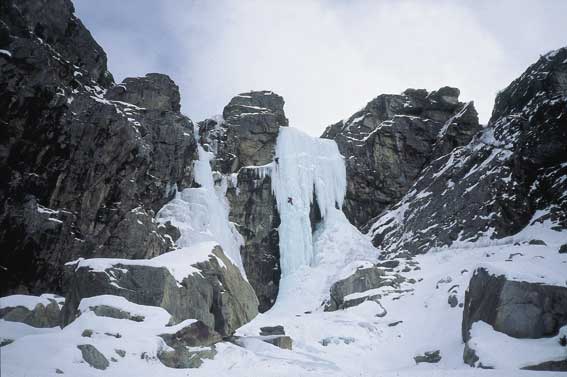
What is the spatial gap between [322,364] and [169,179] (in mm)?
23411

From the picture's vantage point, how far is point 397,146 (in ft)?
165

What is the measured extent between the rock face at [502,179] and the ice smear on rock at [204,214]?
13.7 meters

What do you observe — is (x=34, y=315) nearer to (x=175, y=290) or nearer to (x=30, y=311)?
(x=30, y=311)

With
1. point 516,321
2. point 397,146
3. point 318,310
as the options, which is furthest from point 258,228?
point 516,321

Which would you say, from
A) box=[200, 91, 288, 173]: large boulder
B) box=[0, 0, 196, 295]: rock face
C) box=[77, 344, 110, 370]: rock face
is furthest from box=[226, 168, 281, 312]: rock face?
box=[77, 344, 110, 370]: rock face

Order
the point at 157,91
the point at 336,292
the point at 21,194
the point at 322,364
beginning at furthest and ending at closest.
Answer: the point at 157,91 < the point at 336,292 < the point at 21,194 < the point at 322,364

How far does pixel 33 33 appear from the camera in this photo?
96.0 ft

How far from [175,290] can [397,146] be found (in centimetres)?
3801

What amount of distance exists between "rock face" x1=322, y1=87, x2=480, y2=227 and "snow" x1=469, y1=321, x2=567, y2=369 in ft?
107

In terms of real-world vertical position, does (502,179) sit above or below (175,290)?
above

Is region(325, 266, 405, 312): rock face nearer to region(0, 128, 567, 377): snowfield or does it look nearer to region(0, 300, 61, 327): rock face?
region(0, 128, 567, 377): snowfield

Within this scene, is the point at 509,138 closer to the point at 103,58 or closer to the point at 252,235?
the point at 252,235

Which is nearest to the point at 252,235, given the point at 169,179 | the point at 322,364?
the point at 169,179

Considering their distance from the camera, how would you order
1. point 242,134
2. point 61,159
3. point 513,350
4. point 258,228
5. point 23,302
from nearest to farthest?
point 513,350
point 23,302
point 61,159
point 258,228
point 242,134
